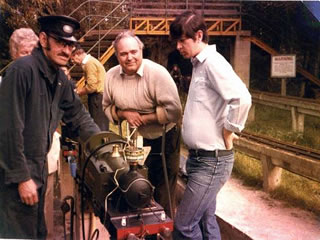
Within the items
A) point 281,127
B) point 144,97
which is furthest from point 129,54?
point 281,127

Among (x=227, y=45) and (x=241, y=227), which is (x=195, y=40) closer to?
(x=241, y=227)

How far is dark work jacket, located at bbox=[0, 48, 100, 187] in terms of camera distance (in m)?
1.24

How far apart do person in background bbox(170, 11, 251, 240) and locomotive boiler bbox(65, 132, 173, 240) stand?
0.29 m

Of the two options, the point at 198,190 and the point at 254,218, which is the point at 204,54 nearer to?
the point at 198,190

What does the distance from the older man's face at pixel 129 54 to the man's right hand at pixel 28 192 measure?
58 cm

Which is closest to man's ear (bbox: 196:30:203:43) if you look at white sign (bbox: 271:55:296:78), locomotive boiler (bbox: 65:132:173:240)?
locomotive boiler (bbox: 65:132:173:240)

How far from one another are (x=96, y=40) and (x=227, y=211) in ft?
7.10

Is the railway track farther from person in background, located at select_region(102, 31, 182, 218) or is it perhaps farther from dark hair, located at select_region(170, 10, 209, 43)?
dark hair, located at select_region(170, 10, 209, 43)

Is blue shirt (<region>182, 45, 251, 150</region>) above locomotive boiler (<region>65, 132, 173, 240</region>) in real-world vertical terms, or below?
above

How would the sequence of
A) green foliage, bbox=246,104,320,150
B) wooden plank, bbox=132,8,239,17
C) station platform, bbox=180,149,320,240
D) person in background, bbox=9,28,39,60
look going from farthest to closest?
1. green foliage, bbox=246,104,320,150
2. wooden plank, bbox=132,8,239,17
3. station platform, bbox=180,149,320,240
4. person in background, bbox=9,28,39,60

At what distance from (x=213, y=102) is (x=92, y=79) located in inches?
93.3

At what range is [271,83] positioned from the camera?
11.6 feet

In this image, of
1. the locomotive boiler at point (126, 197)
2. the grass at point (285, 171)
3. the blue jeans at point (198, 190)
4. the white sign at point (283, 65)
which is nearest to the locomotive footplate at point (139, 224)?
the locomotive boiler at point (126, 197)

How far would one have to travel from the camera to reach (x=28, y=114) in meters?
1.30
